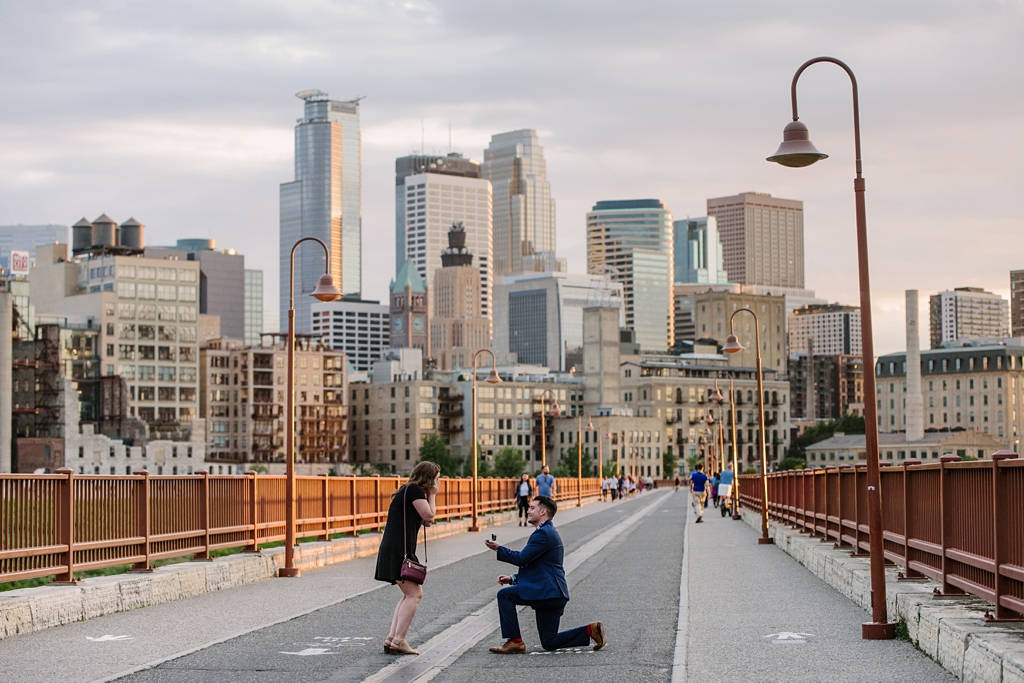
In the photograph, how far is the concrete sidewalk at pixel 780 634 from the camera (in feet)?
45.7

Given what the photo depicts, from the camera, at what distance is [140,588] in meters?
20.0

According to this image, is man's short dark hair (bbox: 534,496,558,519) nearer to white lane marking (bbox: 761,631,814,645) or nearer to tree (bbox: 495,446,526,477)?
white lane marking (bbox: 761,631,814,645)

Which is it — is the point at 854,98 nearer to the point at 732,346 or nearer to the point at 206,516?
the point at 206,516

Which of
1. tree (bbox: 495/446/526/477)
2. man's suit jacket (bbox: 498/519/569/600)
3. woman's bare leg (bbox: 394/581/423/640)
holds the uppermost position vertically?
man's suit jacket (bbox: 498/519/569/600)

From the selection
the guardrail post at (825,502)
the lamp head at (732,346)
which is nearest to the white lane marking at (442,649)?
the guardrail post at (825,502)

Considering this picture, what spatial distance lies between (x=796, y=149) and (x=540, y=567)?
5.61 meters

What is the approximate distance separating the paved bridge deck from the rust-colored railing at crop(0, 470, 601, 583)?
0.98 metres

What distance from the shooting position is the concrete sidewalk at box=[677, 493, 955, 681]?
1393 centimetres

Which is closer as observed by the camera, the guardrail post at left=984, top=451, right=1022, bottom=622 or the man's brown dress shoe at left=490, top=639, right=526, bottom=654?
the guardrail post at left=984, top=451, right=1022, bottom=622

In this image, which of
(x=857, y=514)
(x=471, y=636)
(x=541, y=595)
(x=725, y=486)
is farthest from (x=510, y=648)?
(x=725, y=486)

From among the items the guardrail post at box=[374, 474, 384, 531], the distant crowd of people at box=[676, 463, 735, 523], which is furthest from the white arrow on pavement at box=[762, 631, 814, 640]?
the distant crowd of people at box=[676, 463, 735, 523]

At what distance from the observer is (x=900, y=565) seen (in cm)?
1955

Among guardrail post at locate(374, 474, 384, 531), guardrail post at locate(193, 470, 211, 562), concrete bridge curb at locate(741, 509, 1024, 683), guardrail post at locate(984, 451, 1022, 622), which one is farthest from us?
guardrail post at locate(374, 474, 384, 531)

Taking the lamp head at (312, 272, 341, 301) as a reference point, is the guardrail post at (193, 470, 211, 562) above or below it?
below
